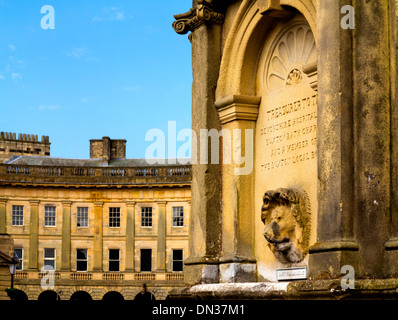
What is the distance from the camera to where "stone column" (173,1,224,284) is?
377 inches

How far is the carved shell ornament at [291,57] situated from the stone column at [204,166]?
0.88 m

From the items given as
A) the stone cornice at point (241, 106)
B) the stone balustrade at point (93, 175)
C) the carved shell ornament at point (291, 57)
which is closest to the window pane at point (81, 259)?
the stone balustrade at point (93, 175)

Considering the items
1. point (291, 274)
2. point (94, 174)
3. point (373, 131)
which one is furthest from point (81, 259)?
point (373, 131)

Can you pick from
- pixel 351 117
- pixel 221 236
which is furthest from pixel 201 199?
pixel 351 117

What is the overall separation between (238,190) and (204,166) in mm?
594

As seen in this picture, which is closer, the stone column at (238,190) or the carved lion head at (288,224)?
the carved lion head at (288,224)

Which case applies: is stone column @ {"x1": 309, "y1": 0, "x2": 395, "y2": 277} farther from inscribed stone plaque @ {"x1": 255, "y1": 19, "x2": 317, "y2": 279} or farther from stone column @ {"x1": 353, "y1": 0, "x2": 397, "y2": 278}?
inscribed stone plaque @ {"x1": 255, "y1": 19, "x2": 317, "y2": 279}

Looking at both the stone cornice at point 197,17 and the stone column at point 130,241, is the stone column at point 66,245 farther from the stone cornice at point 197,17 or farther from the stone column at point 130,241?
the stone cornice at point 197,17

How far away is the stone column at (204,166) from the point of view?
9.59 metres

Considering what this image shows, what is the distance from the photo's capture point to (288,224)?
836cm

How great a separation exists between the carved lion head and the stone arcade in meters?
0.01

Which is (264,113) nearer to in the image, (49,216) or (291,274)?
(291,274)
